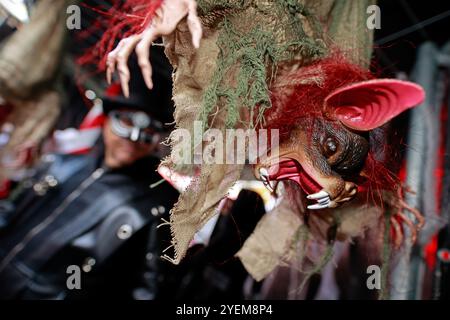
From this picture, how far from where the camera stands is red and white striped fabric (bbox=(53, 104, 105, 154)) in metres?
1.64

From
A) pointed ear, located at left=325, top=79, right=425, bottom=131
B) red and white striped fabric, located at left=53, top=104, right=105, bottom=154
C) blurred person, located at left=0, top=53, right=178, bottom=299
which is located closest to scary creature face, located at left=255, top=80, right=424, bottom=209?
pointed ear, located at left=325, top=79, right=425, bottom=131

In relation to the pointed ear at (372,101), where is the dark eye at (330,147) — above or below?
below

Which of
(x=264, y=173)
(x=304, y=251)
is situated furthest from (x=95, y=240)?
(x=264, y=173)

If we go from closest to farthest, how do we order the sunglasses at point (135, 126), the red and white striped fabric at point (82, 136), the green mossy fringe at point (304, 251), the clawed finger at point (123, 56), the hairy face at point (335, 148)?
the clawed finger at point (123, 56) → the hairy face at point (335, 148) → the green mossy fringe at point (304, 251) → the sunglasses at point (135, 126) → the red and white striped fabric at point (82, 136)

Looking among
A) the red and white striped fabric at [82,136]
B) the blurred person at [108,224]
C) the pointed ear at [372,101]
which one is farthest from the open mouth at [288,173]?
the red and white striped fabric at [82,136]

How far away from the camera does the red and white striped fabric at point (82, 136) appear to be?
1.64 metres

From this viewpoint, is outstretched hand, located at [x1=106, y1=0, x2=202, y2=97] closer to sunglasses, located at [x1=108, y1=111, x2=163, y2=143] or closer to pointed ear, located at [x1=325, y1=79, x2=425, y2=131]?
pointed ear, located at [x1=325, y1=79, x2=425, y2=131]

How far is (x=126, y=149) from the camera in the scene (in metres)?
1.47

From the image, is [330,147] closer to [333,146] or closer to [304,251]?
[333,146]

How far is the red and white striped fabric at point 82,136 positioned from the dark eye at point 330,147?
Result: 102 centimetres

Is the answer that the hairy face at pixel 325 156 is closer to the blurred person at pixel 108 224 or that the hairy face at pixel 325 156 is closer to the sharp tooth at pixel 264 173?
the sharp tooth at pixel 264 173

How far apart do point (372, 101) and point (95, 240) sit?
3.23ft

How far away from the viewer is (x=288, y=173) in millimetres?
813

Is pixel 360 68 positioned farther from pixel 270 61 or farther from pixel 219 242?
pixel 219 242
